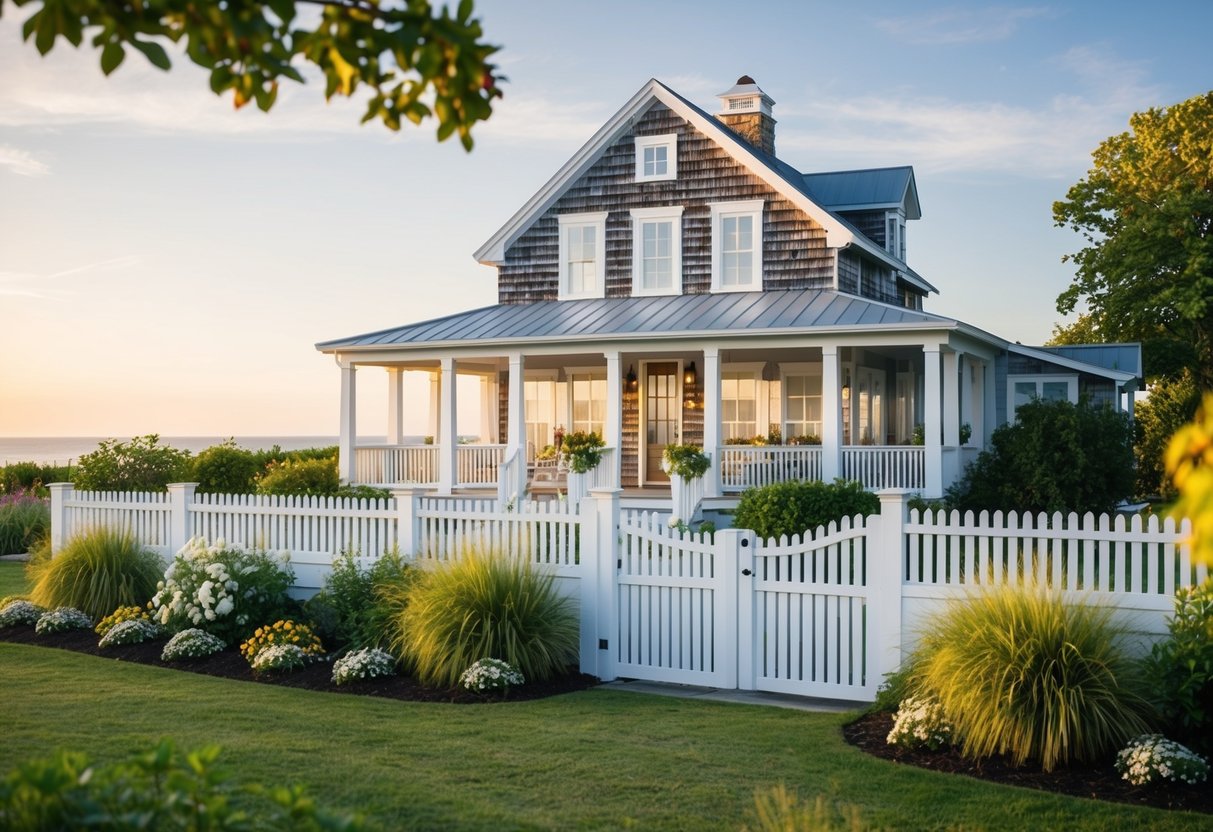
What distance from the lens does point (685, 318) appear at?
21828mm

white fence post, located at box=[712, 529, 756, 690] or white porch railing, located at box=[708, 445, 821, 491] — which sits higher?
white porch railing, located at box=[708, 445, 821, 491]

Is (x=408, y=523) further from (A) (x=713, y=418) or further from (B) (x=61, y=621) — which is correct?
(A) (x=713, y=418)

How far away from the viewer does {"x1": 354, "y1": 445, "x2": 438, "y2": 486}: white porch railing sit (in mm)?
23469

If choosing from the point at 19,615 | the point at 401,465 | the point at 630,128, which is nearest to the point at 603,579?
the point at 19,615

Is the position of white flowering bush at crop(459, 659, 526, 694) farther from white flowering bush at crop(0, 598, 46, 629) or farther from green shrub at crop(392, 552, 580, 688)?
white flowering bush at crop(0, 598, 46, 629)

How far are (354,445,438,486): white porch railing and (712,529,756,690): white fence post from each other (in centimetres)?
1359

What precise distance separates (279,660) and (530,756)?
12.7 ft

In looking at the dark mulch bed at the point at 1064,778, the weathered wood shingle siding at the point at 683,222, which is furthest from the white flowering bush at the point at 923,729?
the weathered wood shingle siding at the point at 683,222

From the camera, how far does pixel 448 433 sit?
2280cm

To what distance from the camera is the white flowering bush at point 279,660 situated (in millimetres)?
10781

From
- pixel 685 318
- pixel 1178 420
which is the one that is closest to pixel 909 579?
pixel 685 318

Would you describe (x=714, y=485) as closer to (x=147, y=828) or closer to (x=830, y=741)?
(x=830, y=741)

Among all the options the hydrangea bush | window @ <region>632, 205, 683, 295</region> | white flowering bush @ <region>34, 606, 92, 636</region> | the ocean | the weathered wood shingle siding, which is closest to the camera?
the hydrangea bush

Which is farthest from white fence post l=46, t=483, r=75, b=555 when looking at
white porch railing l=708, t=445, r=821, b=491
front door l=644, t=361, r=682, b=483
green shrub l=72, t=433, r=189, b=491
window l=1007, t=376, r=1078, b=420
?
window l=1007, t=376, r=1078, b=420
